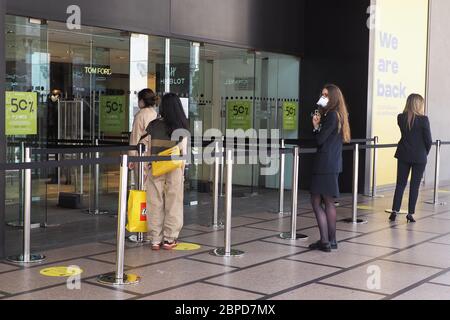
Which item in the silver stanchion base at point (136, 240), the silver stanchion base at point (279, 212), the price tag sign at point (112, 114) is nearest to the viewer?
the silver stanchion base at point (136, 240)

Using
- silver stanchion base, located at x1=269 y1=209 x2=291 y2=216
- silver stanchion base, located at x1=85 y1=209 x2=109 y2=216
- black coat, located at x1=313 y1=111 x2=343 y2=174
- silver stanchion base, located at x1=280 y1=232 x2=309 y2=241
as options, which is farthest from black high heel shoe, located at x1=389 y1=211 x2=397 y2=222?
silver stanchion base, located at x1=85 y1=209 x2=109 y2=216

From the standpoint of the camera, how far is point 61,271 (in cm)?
550

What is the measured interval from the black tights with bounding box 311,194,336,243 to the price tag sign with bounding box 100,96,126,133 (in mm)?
3887

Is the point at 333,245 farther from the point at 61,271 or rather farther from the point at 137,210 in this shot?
the point at 61,271

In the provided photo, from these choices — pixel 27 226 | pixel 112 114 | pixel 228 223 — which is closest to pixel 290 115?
pixel 112 114

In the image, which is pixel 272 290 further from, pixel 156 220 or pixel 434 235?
pixel 434 235

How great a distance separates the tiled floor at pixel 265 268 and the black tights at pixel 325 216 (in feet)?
0.69

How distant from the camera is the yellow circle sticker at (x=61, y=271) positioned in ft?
A: 17.7

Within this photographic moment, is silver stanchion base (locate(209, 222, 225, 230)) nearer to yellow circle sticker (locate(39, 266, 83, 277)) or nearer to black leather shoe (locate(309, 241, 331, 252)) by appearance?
black leather shoe (locate(309, 241, 331, 252))

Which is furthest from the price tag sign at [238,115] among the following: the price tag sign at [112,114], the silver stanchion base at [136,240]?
the silver stanchion base at [136,240]

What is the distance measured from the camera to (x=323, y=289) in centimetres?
511

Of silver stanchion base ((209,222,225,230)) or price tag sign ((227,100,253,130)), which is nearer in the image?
silver stanchion base ((209,222,225,230))

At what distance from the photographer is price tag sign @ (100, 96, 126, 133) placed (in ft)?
31.1

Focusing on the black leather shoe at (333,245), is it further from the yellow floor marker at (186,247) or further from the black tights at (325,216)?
the yellow floor marker at (186,247)
